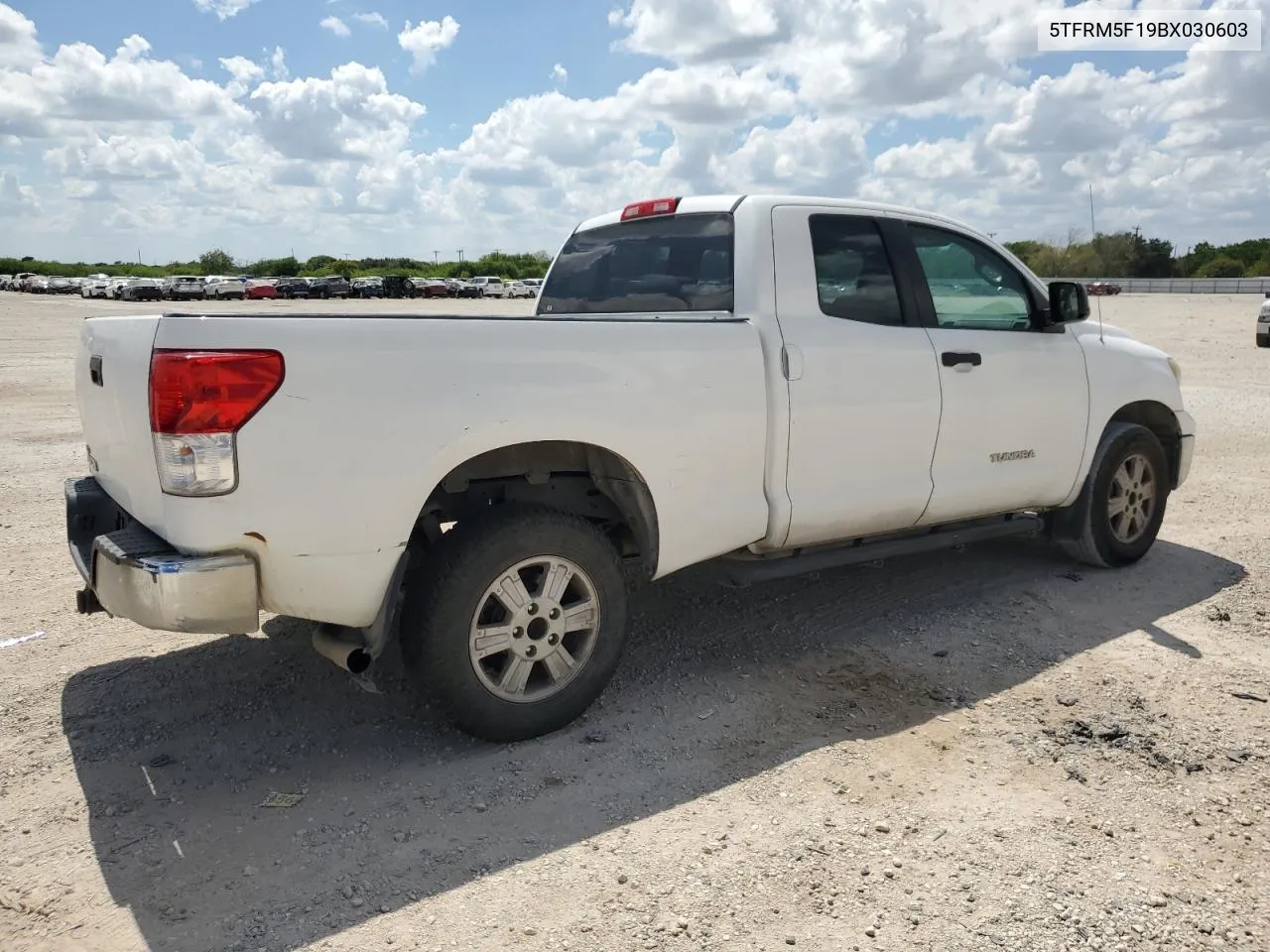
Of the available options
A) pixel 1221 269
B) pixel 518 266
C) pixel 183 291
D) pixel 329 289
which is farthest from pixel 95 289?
pixel 1221 269

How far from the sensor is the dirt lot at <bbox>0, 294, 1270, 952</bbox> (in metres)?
2.92

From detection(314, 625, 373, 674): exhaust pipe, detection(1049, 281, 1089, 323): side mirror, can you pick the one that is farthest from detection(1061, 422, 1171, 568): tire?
detection(314, 625, 373, 674): exhaust pipe

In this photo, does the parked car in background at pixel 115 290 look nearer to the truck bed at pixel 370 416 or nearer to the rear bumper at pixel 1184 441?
the rear bumper at pixel 1184 441

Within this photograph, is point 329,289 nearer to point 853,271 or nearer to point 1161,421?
point 1161,421

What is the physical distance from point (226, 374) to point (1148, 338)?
26114 mm

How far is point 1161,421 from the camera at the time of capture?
633 cm

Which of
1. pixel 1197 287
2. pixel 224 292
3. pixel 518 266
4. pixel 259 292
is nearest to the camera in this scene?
pixel 224 292

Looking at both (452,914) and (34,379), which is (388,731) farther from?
(34,379)

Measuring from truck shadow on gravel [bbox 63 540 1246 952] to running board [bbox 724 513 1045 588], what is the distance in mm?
374

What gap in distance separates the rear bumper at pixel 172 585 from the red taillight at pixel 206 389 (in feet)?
1.31

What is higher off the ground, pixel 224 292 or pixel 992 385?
pixel 224 292

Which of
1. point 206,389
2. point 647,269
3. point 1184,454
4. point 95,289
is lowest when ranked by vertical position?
point 1184,454

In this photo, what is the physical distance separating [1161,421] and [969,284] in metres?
1.90

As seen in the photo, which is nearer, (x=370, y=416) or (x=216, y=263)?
(x=370, y=416)
